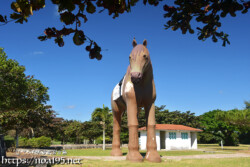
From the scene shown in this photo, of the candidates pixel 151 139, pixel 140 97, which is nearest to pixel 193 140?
pixel 151 139

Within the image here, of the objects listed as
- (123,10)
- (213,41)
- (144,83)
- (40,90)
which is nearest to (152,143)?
(144,83)

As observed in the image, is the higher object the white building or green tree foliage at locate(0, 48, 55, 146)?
green tree foliage at locate(0, 48, 55, 146)

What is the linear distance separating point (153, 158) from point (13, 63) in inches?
427

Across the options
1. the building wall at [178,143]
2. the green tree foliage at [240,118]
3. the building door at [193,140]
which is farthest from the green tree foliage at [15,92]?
the green tree foliage at [240,118]

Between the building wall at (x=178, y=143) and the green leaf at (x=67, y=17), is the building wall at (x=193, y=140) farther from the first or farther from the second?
the green leaf at (x=67, y=17)

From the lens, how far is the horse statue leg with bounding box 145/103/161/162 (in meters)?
10.7

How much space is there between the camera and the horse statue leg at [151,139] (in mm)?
10657

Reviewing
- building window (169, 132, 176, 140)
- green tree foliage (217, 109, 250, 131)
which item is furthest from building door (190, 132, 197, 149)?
green tree foliage (217, 109, 250, 131)

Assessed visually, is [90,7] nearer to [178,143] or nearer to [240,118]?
[240,118]

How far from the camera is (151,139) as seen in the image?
11086 millimetres

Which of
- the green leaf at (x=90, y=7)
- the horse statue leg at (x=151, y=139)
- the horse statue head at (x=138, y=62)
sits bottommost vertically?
the horse statue leg at (x=151, y=139)

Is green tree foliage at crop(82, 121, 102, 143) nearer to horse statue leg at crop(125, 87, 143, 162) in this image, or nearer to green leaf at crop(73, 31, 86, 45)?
horse statue leg at crop(125, 87, 143, 162)

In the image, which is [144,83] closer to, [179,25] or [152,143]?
[152,143]

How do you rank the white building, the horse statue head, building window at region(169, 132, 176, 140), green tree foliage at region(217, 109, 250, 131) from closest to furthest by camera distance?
the horse statue head → green tree foliage at region(217, 109, 250, 131) → the white building → building window at region(169, 132, 176, 140)
